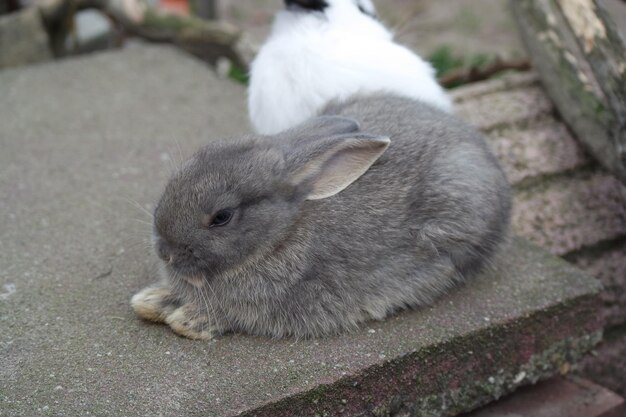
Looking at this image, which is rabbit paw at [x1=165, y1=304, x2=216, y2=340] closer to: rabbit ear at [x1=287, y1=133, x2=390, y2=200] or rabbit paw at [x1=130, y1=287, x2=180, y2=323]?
rabbit paw at [x1=130, y1=287, x2=180, y2=323]

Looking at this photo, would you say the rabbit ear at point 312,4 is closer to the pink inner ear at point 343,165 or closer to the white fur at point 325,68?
the white fur at point 325,68

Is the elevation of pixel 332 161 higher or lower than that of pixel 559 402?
higher

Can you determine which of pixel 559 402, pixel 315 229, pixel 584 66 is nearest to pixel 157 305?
pixel 315 229

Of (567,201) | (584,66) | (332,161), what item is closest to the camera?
(332,161)

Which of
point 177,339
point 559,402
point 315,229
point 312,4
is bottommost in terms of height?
point 559,402

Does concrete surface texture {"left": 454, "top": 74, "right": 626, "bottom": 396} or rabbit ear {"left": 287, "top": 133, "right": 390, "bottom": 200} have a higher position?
rabbit ear {"left": 287, "top": 133, "right": 390, "bottom": 200}

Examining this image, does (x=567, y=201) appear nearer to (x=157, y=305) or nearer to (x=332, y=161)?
(x=332, y=161)

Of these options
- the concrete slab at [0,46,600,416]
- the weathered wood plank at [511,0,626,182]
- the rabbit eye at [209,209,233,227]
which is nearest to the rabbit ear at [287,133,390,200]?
the rabbit eye at [209,209,233,227]

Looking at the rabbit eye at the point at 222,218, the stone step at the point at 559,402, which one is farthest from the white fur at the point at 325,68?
the stone step at the point at 559,402
